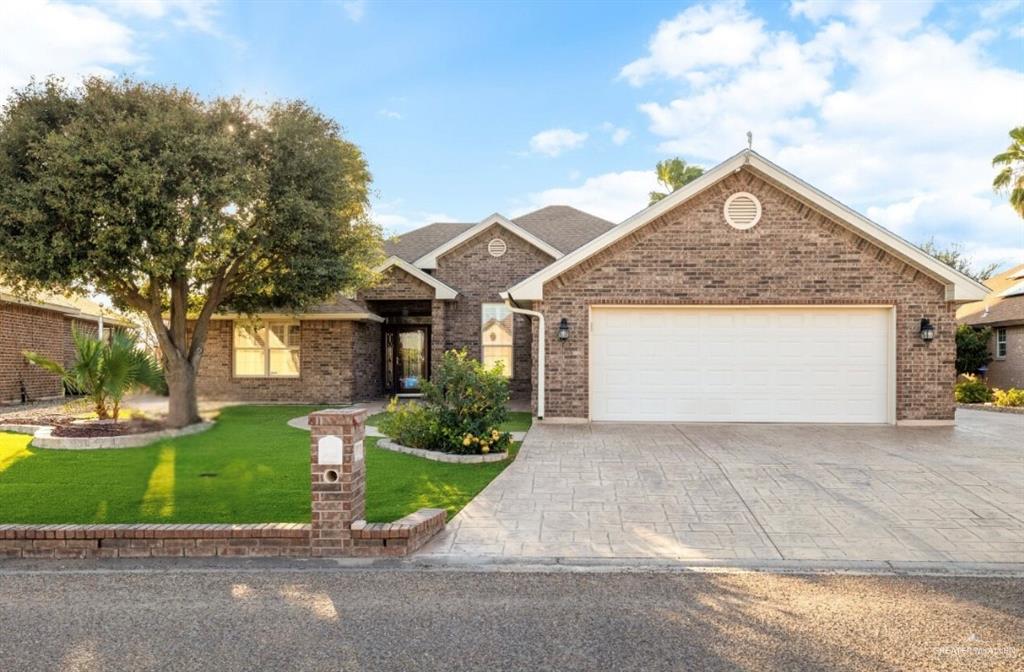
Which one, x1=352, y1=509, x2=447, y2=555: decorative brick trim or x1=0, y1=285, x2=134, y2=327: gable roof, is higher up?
x1=0, y1=285, x2=134, y2=327: gable roof

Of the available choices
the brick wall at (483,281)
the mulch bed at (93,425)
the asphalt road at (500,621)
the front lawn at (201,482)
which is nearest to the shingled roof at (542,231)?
the brick wall at (483,281)

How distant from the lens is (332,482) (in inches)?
205

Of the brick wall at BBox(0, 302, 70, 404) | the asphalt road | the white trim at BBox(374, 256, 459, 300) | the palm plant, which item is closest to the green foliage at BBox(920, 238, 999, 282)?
the white trim at BBox(374, 256, 459, 300)

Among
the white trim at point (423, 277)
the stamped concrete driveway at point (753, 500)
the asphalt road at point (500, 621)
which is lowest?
the asphalt road at point (500, 621)

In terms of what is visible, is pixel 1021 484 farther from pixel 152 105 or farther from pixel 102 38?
pixel 102 38

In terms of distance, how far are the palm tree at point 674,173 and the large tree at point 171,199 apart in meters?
23.8

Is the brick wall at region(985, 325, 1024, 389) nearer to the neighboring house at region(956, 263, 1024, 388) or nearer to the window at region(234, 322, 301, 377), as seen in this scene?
the neighboring house at region(956, 263, 1024, 388)

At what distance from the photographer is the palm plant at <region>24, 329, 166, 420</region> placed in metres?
11.5

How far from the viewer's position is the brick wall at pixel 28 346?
16998 millimetres

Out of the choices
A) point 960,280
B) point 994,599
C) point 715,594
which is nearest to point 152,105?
point 715,594

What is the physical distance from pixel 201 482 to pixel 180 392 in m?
5.91

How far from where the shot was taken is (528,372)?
17922 mm

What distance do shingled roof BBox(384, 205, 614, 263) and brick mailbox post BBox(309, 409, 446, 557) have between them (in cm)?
1420

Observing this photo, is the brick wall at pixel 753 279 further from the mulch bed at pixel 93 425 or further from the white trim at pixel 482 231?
the mulch bed at pixel 93 425
